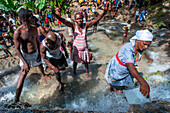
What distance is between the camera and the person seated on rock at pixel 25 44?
2.08 metres

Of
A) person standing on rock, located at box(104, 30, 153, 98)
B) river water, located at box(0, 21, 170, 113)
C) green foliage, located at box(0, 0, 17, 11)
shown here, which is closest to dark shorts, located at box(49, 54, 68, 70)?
river water, located at box(0, 21, 170, 113)

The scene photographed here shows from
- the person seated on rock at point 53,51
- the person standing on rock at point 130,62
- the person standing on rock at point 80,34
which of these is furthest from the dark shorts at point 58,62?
the person standing on rock at point 130,62

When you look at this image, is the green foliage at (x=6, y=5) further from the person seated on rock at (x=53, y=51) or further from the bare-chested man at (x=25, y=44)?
the person seated on rock at (x=53, y=51)

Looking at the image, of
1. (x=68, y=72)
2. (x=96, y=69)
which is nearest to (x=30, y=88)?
(x=68, y=72)

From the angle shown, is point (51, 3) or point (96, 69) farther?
point (51, 3)

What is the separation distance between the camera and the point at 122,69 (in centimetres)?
188

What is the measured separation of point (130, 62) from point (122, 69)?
0.33 metres

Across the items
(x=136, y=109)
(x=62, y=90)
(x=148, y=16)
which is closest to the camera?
(x=136, y=109)

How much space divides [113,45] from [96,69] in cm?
307

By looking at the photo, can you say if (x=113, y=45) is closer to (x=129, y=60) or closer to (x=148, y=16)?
(x=129, y=60)

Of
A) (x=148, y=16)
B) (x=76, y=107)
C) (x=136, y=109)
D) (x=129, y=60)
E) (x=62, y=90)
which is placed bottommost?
(x=76, y=107)

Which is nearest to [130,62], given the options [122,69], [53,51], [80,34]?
[122,69]

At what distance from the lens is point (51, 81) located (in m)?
2.97

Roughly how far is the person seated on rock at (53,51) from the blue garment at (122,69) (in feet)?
3.82
